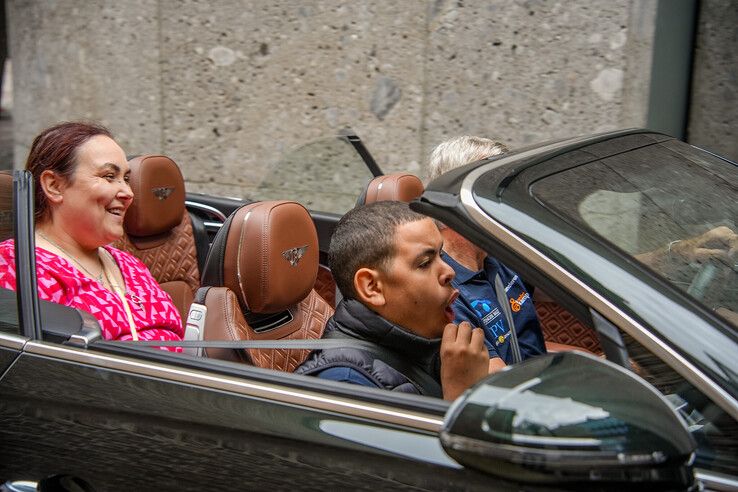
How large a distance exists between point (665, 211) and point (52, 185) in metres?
1.57

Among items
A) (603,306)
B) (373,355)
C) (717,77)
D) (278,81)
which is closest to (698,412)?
(603,306)

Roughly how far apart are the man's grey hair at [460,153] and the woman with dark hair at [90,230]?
0.92 m

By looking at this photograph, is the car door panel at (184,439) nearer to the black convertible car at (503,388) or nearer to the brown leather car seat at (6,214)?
the black convertible car at (503,388)

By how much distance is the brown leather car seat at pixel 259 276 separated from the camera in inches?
98.0

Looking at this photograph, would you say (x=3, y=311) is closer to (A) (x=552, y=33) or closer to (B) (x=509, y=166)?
(B) (x=509, y=166)

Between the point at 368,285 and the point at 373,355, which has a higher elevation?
the point at 368,285

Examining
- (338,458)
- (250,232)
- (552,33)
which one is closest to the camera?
(338,458)

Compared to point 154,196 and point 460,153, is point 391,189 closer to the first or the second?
point 460,153

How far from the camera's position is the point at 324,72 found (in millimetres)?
5719

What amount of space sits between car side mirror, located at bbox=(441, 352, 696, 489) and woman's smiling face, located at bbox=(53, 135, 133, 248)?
1.50m

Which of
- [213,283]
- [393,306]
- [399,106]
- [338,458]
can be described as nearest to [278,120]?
[399,106]

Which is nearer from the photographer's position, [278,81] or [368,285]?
[368,285]

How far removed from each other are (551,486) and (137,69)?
541cm

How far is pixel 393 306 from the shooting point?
2.16m
